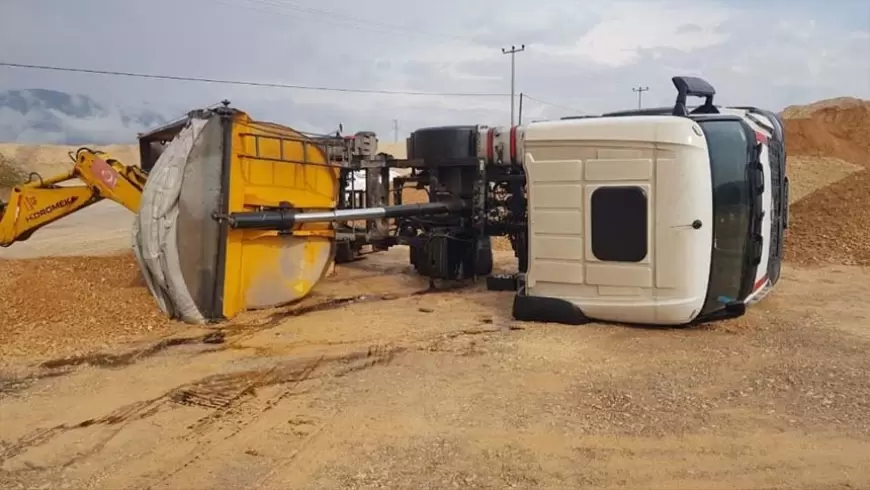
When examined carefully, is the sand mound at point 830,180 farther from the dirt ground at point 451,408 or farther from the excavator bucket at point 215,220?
the excavator bucket at point 215,220

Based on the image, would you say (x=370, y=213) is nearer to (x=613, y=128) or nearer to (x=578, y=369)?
(x=613, y=128)

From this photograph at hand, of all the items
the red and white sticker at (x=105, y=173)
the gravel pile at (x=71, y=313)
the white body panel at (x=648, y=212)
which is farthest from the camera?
the red and white sticker at (x=105, y=173)

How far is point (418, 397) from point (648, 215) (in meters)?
2.71

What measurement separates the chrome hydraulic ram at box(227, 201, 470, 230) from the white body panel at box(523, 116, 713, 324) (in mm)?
2051

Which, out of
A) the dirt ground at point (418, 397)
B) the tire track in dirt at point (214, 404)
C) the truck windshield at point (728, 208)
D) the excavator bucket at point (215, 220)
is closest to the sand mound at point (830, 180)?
the dirt ground at point (418, 397)

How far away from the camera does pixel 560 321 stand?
695 centimetres

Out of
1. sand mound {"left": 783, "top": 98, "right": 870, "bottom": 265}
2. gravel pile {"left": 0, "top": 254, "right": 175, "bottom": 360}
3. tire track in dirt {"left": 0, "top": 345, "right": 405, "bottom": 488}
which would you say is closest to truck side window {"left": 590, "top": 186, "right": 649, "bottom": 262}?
tire track in dirt {"left": 0, "top": 345, "right": 405, "bottom": 488}

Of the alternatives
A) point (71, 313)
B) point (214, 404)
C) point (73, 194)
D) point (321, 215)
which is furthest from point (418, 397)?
point (73, 194)

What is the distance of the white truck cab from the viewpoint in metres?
6.33

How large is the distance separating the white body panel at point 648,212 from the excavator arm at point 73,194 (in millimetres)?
4273

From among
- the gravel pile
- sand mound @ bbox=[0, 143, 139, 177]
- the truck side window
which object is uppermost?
sand mound @ bbox=[0, 143, 139, 177]

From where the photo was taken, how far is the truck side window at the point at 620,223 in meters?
6.46

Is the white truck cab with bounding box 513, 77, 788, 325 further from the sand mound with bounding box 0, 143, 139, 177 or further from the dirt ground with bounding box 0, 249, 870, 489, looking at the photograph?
the sand mound with bounding box 0, 143, 139, 177

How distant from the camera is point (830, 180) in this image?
2134 cm
